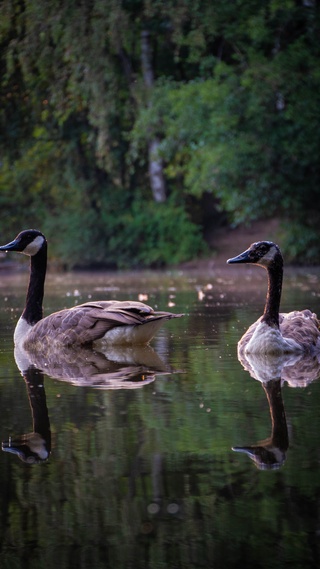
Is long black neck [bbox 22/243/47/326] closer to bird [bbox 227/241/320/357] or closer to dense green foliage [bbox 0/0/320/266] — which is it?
bird [bbox 227/241/320/357]

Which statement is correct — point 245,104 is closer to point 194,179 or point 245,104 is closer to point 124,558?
point 194,179

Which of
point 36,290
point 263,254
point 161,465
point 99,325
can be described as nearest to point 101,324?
point 99,325

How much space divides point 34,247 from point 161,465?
7.68 meters

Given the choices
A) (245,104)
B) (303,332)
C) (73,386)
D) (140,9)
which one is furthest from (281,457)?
(140,9)

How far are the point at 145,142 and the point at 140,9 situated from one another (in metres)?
5.16

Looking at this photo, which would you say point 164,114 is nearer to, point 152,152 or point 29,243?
point 152,152

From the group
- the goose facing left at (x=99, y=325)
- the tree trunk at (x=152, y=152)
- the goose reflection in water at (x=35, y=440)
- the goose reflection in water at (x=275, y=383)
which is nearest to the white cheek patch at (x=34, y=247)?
the goose facing left at (x=99, y=325)

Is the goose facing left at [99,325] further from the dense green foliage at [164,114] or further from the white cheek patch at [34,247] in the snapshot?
the dense green foliage at [164,114]

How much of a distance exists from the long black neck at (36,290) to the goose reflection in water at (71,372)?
2.81 ft

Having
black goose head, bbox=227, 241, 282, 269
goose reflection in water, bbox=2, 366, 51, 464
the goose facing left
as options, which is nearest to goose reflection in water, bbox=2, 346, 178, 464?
goose reflection in water, bbox=2, 366, 51, 464

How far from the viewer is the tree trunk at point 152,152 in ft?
122

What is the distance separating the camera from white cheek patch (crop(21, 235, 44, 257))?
12.4 m

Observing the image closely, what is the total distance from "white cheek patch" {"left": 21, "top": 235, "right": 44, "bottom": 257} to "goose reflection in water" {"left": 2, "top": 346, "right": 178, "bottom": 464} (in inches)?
77.0

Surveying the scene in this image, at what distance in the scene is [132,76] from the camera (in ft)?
121
